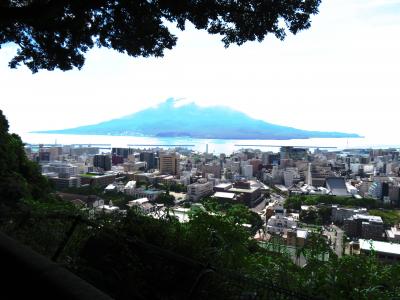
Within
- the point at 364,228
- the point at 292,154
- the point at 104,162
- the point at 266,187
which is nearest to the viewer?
the point at 364,228

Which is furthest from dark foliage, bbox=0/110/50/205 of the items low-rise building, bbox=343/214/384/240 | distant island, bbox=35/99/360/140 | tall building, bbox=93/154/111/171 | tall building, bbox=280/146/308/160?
distant island, bbox=35/99/360/140

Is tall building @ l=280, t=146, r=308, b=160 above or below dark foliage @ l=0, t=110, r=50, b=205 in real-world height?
below

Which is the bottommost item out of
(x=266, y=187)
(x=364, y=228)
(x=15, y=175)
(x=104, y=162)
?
(x=266, y=187)

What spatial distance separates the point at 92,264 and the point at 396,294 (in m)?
1.37

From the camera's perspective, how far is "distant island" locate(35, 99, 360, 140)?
104m

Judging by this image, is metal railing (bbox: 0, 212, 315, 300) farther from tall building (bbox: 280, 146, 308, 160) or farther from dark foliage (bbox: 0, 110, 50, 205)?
tall building (bbox: 280, 146, 308, 160)

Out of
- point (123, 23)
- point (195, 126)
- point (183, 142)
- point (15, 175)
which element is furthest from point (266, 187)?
point (195, 126)

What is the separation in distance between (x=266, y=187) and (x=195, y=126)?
267ft

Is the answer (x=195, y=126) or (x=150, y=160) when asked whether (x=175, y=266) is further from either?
(x=195, y=126)

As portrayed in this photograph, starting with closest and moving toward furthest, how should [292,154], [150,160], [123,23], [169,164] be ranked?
[123,23] < [169,164] < [150,160] < [292,154]

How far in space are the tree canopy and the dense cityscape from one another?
3.78 ft

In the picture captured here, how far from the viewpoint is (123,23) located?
2.21 m

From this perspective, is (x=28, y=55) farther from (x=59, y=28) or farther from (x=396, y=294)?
(x=396, y=294)

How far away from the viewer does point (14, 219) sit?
2.00m
